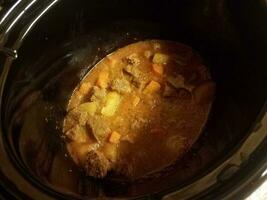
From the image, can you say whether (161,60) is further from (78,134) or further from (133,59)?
(78,134)

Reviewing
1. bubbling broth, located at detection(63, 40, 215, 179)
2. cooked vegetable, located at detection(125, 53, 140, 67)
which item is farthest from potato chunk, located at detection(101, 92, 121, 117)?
cooked vegetable, located at detection(125, 53, 140, 67)

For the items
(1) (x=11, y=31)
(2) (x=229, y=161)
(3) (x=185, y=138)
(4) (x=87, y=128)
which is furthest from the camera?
(4) (x=87, y=128)

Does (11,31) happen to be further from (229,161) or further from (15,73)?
(229,161)

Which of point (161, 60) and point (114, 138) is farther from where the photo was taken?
point (161, 60)

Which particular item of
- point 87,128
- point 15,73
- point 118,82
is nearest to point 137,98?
point 118,82

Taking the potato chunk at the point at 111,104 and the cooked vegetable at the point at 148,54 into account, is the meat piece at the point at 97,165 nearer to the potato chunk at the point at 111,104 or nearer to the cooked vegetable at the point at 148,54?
the potato chunk at the point at 111,104

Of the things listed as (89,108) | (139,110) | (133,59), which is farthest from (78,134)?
(133,59)

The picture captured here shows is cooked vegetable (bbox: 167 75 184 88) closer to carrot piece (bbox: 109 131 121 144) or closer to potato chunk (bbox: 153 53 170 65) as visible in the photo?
potato chunk (bbox: 153 53 170 65)
